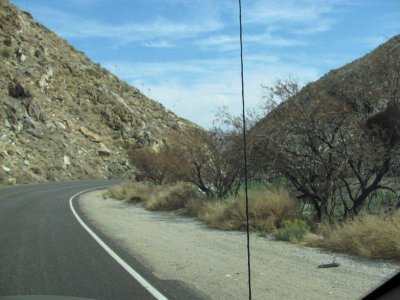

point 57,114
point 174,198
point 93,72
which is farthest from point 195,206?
point 93,72

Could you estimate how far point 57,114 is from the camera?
66.1 m

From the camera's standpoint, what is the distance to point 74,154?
204ft

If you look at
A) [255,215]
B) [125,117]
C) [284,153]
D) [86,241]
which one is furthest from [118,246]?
[125,117]

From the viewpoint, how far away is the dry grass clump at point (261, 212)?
607 inches

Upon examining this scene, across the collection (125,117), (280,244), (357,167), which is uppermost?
(125,117)

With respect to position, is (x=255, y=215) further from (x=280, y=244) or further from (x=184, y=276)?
(x=184, y=276)

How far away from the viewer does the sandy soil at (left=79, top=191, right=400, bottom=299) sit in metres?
7.93

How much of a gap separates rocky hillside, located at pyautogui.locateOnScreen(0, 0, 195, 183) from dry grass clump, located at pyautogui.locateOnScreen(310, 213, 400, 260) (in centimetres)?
4217

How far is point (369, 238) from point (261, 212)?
17.4 feet

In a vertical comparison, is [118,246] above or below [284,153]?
below

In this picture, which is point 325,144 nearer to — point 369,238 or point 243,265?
point 369,238

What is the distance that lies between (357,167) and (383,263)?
5502 mm

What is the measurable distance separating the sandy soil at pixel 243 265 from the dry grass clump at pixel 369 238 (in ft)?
1.10

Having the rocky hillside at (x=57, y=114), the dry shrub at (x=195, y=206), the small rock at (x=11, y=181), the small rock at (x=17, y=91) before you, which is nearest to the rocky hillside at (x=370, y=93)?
the dry shrub at (x=195, y=206)
